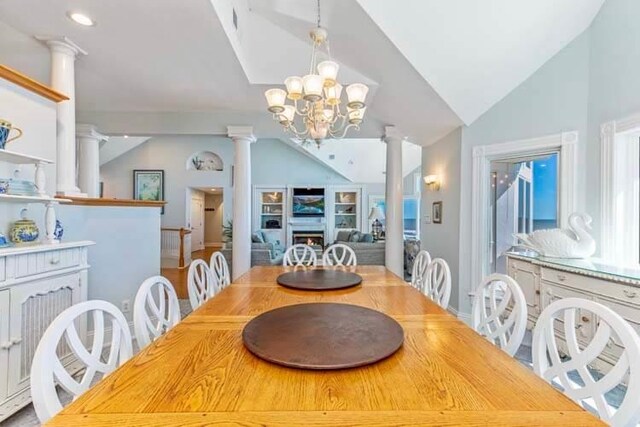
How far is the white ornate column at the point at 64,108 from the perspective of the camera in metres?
2.62

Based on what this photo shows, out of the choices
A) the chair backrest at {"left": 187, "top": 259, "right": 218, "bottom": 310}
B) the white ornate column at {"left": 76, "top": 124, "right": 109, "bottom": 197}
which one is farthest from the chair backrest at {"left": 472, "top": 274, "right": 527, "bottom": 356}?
the white ornate column at {"left": 76, "top": 124, "right": 109, "bottom": 197}

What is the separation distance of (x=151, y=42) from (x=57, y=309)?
2.12m

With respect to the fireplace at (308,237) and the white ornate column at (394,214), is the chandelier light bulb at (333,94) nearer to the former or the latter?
the white ornate column at (394,214)

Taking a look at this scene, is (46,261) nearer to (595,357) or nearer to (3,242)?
(3,242)

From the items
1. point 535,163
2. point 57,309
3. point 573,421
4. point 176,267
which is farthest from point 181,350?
point 176,267

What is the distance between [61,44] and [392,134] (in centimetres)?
392

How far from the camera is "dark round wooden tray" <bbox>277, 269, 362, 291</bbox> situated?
2.07 metres

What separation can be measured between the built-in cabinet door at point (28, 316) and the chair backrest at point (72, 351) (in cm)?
112

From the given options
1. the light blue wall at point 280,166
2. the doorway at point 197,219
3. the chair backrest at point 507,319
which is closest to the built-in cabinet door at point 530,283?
the chair backrest at point 507,319

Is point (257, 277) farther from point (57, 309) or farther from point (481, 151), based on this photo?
point (481, 151)

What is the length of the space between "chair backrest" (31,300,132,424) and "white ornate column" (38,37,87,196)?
2.07 m

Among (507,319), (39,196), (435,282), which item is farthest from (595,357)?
(39,196)

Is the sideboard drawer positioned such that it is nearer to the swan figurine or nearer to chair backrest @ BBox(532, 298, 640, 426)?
chair backrest @ BBox(532, 298, 640, 426)

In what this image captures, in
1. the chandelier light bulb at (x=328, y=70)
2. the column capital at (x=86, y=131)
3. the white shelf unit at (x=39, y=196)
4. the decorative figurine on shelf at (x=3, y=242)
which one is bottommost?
the decorative figurine on shelf at (x=3, y=242)
